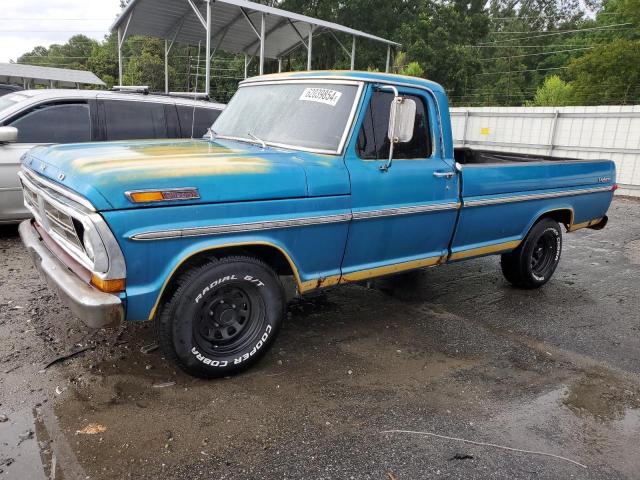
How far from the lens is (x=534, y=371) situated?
3.96 meters

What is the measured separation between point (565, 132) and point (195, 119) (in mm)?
12022

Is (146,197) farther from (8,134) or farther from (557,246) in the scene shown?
(557,246)

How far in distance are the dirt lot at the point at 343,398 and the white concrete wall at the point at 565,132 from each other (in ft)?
34.4

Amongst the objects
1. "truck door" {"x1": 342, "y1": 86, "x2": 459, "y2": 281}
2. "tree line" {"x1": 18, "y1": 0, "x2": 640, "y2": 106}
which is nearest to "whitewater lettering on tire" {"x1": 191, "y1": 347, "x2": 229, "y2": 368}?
"truck door" {"x1": 342, "y1": 86, "x2": 459, "y2": 281}

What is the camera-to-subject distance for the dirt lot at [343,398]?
2.77 meters

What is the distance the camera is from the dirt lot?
2.77 m

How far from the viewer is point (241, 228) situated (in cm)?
329

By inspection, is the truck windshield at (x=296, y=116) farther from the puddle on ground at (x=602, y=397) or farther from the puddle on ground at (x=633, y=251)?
the puddle on ground at (x=633, y=251)

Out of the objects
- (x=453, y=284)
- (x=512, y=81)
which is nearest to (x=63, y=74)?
(x=453, y=284)

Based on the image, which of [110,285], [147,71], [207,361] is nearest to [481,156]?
[207,361]

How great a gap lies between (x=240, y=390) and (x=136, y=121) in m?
4.79

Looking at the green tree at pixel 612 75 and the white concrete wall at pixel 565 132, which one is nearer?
the white concrete wall at pixel 565 132

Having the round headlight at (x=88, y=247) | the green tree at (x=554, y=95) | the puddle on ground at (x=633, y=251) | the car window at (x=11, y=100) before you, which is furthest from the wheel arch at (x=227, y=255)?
the green tree at (x=554, y=95)

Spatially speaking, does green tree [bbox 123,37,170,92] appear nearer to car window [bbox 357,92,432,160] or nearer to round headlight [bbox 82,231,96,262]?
car window [bbox 357,92,432,160]
